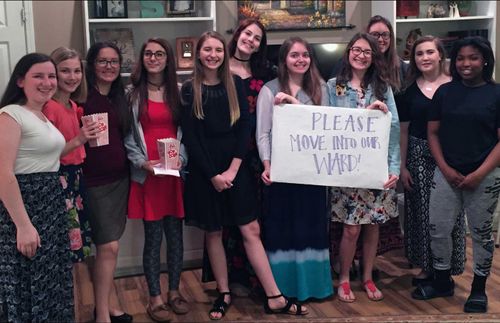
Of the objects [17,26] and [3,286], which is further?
[17,26]

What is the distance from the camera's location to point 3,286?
2336 mm

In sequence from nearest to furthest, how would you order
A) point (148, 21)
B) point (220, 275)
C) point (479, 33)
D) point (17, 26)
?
point (220, 275) → point (17, 26) → point (148, 21) → point (479, 33)

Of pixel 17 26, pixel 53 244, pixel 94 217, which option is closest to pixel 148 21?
pixel 17 26

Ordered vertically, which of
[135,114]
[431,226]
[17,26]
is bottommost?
[431,226]

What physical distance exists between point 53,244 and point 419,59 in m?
2.02

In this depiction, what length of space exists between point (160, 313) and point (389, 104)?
5.09 ft

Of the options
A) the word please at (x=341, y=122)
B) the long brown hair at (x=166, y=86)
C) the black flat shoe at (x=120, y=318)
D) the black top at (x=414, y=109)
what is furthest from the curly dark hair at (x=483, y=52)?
the black flat shoe at (x=120, y=318)

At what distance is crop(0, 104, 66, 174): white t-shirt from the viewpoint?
2279mm

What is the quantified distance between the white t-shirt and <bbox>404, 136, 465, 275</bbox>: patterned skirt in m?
1.87

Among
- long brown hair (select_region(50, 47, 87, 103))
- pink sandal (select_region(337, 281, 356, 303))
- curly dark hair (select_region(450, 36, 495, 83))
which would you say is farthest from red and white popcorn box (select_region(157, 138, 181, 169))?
curly dark hair (select_region(450, 36, 495, 83))

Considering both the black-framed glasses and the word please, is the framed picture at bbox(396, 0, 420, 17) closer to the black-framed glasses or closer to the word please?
the black-framed glasses

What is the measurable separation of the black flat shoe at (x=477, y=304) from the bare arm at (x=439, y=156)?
23.2 inches

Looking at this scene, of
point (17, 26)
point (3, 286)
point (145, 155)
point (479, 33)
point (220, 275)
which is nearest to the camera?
point (3, 286)

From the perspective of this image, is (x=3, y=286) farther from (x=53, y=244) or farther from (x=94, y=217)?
(x=94, y=217)
